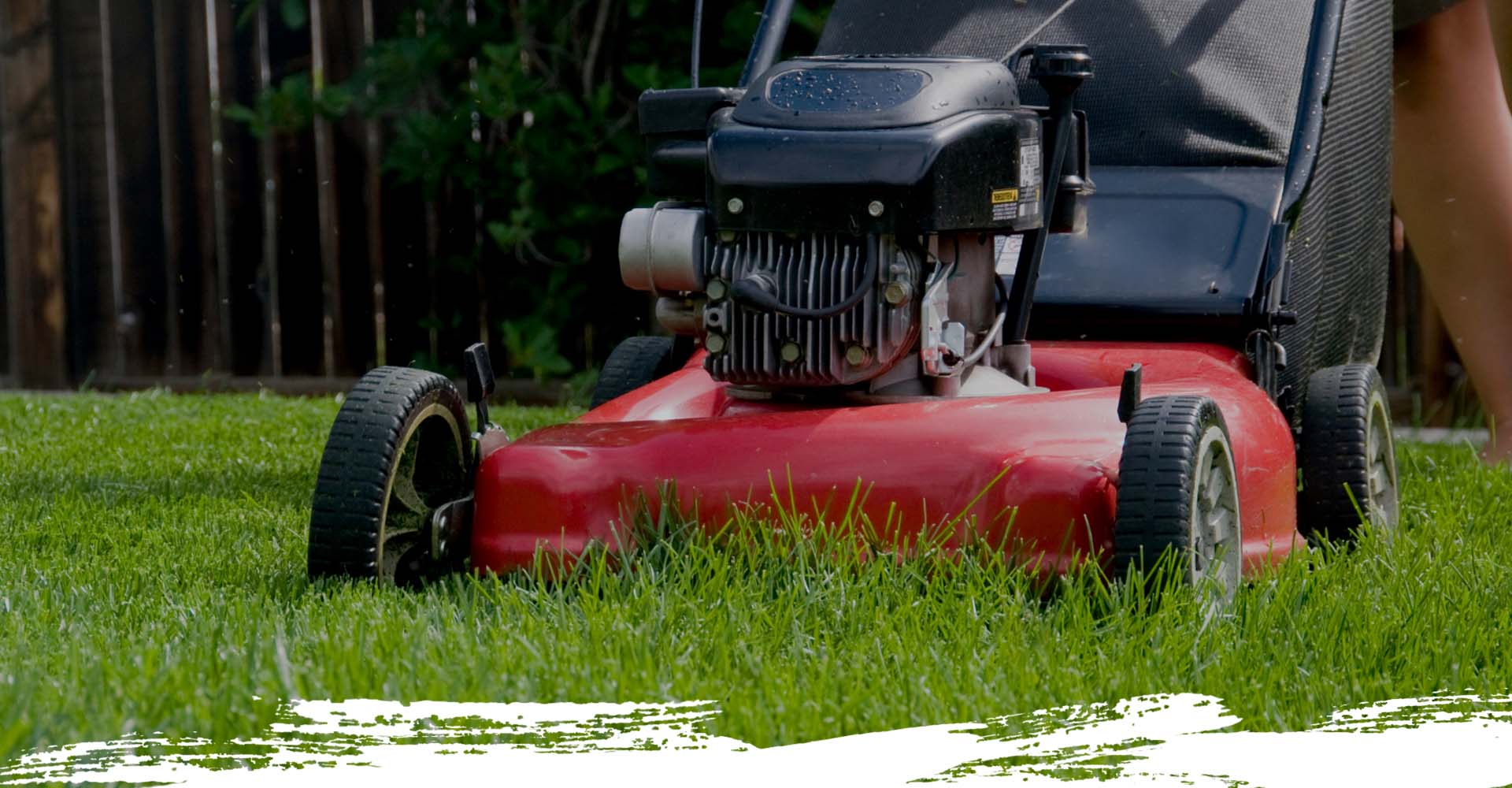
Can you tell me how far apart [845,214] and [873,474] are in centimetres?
Answer: 32

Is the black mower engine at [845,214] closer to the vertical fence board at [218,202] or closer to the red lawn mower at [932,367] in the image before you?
the red lawn mower at [932,367]

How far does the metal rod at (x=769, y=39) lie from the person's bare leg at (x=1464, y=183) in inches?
48.9

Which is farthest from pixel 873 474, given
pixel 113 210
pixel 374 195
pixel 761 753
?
pixel 113 210

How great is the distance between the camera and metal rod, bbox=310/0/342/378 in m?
6.06

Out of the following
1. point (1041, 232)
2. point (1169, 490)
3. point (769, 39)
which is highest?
point (769, 39)

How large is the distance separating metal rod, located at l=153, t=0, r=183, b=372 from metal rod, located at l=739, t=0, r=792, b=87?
3203 mm

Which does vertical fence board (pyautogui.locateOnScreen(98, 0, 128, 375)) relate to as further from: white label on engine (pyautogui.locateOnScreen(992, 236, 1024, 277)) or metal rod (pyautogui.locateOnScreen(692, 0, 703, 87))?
white label on engine (pyautogui.locateOnScreen(992, 236, 1024, 277))

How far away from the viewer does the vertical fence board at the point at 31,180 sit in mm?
6199

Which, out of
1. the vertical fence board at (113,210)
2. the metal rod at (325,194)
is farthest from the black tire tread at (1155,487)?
the vertical fence board at (113,210)

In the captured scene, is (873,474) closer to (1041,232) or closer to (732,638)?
(732,638)

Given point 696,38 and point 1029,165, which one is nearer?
point 1029,165

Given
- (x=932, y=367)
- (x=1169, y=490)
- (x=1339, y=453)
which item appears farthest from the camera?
(x=1339, y=453)

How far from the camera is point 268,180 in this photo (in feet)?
20.2

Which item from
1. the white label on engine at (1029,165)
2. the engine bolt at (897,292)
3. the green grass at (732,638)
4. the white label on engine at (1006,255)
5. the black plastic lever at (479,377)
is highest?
the white label on engine at (1029,165)
